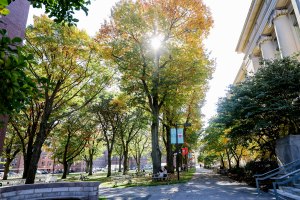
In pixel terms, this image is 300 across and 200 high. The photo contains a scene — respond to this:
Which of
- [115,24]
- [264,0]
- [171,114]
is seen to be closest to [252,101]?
[115,24]

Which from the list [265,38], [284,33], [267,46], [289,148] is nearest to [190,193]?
[289,148]

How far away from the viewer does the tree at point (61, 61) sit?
1422 cm

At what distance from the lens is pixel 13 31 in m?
13.2

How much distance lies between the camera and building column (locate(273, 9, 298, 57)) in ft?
55.4

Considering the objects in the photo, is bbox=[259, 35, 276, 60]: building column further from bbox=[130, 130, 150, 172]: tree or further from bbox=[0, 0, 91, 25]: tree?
bbox=[130, 130, 150, 172]: tree

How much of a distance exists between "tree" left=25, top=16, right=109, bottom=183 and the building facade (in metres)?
11.4

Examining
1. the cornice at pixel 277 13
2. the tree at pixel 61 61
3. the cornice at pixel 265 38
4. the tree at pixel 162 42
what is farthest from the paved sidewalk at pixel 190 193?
the cornice at pixel 265 38

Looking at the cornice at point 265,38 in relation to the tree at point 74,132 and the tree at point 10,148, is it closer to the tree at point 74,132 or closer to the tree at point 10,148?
the tree at point 74,132

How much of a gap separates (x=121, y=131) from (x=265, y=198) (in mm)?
25868

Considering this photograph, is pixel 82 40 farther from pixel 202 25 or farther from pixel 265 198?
pixel 265 198

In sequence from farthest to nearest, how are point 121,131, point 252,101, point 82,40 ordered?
1. point 121,131
2. point 82,40
3. point 252,101

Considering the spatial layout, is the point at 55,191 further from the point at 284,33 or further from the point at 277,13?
the point at 277,13

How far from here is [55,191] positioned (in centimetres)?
893

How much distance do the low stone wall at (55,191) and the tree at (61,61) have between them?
6760 mm
